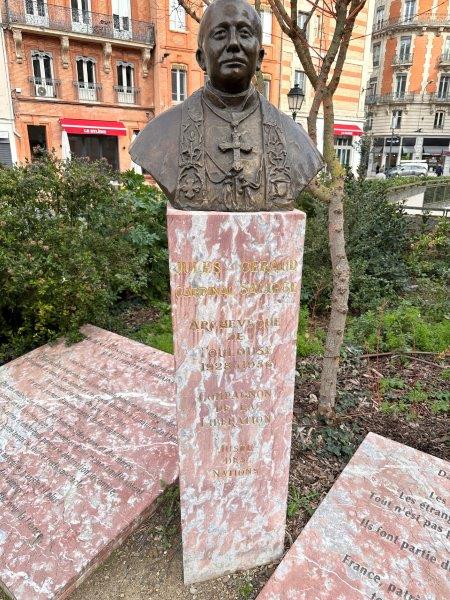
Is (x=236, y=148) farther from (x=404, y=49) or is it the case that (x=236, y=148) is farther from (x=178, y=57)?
(x=404, y=49)

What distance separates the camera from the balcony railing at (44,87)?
18062mm

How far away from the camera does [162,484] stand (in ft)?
8.76

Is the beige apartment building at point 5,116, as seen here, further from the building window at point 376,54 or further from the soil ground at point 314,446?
the building window at point 376,54

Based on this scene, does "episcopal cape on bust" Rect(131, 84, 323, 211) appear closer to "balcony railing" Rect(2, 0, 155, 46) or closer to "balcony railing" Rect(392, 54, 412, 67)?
"balcony railing" Rect(2, 0, 155, 46)

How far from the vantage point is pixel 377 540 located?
2322 millimetres

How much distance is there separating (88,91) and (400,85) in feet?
102

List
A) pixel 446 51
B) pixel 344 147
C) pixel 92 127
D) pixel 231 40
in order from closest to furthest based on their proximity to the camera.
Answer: pixel 231 40, pixel 92 127, pixel 344 147, pixel 446 51

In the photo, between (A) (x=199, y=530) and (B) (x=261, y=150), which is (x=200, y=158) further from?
(A) (x=199, y=530)

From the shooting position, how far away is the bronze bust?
184cm

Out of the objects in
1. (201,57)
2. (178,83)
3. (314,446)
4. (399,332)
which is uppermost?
(178,83)

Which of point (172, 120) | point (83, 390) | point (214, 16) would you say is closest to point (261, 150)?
point (172, 120)

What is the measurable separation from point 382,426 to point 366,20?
795 inches

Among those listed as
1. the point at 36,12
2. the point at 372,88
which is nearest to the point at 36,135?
the point at 36,12

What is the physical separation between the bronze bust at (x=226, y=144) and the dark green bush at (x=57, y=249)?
252 centimetres
